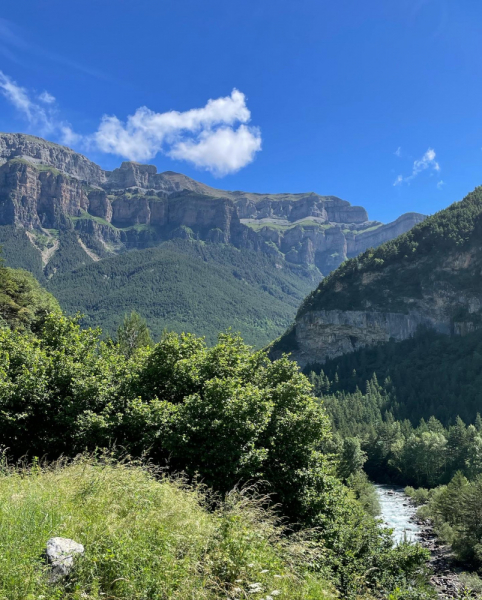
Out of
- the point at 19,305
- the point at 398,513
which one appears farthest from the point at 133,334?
the point at 398,513

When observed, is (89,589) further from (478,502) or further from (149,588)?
(478,502)

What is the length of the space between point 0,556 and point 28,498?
206cm

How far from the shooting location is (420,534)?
3797cm

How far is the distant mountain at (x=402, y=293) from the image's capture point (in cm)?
15312

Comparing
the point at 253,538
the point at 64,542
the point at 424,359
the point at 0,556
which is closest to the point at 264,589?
the point at 253,538

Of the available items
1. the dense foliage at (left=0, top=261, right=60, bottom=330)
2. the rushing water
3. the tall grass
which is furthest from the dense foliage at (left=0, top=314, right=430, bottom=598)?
the dense foliage at (left=0, top=261, right=60, bottom=330)

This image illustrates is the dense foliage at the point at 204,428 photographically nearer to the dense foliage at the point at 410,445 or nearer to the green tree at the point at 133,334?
the green tree at the point at 133,334

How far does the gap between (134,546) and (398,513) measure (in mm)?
51216

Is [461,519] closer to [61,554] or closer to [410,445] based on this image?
[410,445]

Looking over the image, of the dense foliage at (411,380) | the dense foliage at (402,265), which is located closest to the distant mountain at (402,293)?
the dense foliage at (402,265)

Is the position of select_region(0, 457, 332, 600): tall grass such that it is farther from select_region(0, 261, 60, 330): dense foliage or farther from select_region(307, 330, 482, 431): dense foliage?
select_region(307, 330, 482, 431): dense foliage

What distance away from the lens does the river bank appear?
1030 inches

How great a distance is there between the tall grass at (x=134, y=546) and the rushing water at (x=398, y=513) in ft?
100

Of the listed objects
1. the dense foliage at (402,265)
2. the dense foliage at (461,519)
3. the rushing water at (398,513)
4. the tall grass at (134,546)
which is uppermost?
the dense foliage at (402,265)
